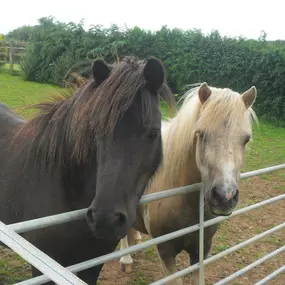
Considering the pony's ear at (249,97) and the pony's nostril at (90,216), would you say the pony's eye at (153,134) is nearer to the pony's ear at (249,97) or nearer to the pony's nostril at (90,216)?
the pony's nostril at (90,216)

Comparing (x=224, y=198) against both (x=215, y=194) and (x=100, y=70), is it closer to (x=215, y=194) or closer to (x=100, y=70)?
(x=215, y=194)

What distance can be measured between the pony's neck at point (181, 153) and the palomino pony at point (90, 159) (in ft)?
1.94

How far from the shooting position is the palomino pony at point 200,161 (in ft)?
7.13

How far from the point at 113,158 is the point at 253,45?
502 inches

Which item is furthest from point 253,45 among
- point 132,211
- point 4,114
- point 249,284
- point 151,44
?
point 132,211

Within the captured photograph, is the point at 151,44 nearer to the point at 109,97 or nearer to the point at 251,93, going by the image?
the point at 251,93

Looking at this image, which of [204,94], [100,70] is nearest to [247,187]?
[204,94]

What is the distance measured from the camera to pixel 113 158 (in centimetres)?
167

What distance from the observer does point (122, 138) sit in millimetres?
1702

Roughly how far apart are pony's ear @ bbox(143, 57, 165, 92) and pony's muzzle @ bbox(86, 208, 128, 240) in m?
0.73

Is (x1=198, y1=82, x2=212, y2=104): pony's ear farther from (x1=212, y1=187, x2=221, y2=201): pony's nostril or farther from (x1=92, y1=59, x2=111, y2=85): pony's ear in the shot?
(x1=92, y1=59, x2=111, y2=85): pony's ear

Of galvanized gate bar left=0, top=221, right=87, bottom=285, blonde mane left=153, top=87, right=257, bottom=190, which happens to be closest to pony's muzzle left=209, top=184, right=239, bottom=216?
blonde mane left=153, top=87, right=257, bottom=190

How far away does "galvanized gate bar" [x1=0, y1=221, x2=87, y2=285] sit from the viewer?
947mm

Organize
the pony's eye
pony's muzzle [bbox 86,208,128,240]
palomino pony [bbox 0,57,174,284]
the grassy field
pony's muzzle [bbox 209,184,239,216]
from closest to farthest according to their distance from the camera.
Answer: pony's muzzle [bbox 86,208,128,240] → palomino pony [bbox 0,57,174,284] → the pony's eye → pony's muzzle [bbox 209,184,239,216] → the grassy field
